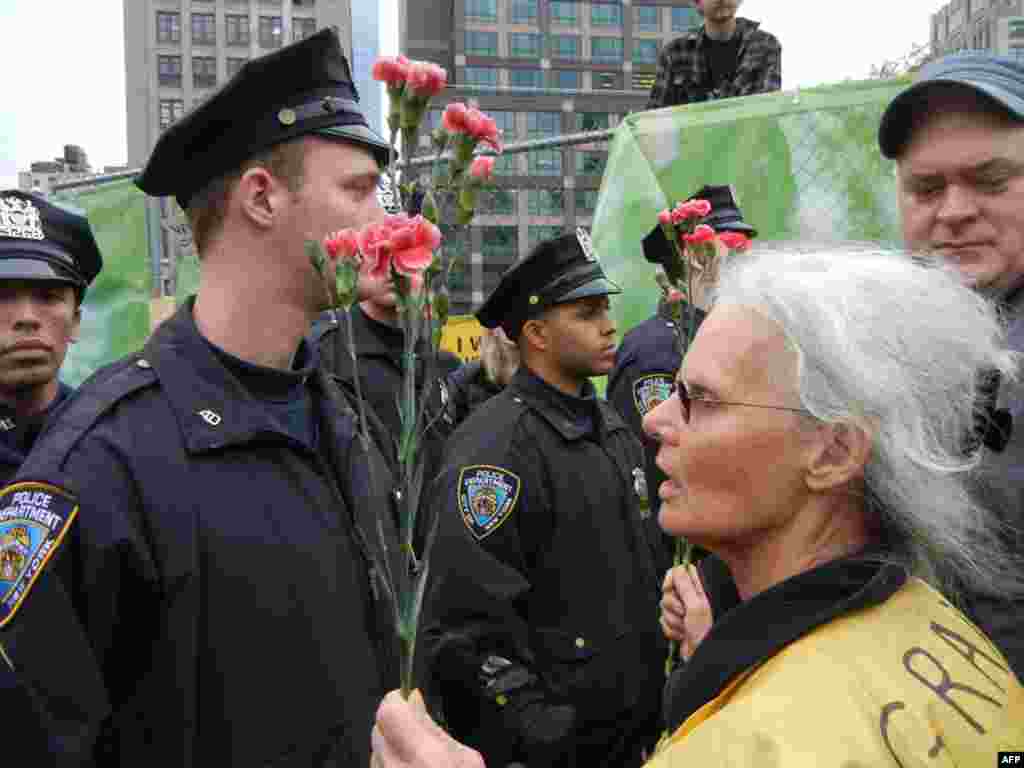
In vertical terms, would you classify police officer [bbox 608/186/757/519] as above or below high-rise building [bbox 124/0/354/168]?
below

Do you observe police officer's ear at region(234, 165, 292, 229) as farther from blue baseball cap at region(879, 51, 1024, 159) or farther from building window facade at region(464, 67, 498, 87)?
building window facade at region(464, 67, 498, 87)

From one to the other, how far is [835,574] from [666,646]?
2195 millimetres

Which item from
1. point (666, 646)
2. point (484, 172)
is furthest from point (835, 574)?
point (666, 646)

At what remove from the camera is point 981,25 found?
7844cm

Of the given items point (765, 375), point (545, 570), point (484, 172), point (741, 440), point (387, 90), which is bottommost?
point (545, 570)

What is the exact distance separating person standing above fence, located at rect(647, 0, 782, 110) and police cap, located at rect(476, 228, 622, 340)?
1878mm

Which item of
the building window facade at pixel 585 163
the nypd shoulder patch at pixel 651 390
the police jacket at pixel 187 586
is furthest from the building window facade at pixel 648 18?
the police jacket at pixel 187 586

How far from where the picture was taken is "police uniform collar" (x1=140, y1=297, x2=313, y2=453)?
2.02 metres

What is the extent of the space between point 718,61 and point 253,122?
384cm

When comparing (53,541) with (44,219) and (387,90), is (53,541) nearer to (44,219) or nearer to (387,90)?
(387,90)

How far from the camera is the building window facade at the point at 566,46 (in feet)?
309

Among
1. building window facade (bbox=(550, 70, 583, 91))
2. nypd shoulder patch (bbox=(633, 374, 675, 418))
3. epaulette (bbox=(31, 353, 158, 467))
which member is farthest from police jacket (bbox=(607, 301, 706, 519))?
building window facade (bbox=(550, 70, 583, 91))

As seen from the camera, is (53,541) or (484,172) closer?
(484,172)

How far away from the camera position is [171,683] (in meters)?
1.88
